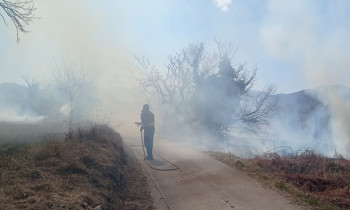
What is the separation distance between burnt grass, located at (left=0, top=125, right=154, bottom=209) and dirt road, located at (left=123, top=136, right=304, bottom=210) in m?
0.48

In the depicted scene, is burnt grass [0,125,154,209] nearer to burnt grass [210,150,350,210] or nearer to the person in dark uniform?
the person in dark uniform

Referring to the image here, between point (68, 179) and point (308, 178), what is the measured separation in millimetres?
6180

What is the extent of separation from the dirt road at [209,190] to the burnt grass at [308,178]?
41cm

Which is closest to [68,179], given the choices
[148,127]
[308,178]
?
[308,178]

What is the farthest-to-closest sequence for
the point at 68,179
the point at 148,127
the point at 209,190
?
the point at 148,127 → the point at 209,190 → the point at 68,179

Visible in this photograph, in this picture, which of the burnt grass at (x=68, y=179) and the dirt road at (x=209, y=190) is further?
the dirt road at (x=209, y=190)

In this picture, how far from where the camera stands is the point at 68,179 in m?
6.95

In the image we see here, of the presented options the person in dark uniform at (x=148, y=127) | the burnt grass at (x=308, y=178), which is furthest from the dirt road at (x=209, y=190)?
→ the person in dark uniform at (x=148, y=127)

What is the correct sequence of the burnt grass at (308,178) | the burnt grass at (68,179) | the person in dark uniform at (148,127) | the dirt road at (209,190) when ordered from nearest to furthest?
the burnt grass at (68,179) < the dirt road at (209,190) < the burnt grass at (308,178) < the person in dark uniform at (148,127)

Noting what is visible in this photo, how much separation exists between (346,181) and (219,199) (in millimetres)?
3785

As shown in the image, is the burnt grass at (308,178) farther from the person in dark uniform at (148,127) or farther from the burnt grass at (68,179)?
the burnt grass at (68,179)

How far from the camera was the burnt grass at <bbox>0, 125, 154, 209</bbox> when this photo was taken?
5559mm

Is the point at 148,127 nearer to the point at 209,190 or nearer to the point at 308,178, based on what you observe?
the point at 209,190

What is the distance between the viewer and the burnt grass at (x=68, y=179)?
5559mm
